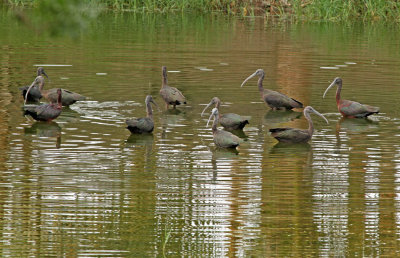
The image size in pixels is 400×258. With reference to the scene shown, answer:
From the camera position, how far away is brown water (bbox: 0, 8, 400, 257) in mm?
9977

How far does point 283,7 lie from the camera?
43.1 m

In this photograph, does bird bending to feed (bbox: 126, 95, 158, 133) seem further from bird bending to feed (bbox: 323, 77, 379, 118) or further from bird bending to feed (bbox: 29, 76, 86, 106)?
bird bending to feed (bbox: 323, 77, 379, 118)

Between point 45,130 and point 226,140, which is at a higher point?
point 226,140

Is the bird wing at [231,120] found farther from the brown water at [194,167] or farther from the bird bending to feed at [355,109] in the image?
the bird bending to feed at [355,109]

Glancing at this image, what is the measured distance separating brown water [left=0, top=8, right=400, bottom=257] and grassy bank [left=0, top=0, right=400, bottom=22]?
11.5 m

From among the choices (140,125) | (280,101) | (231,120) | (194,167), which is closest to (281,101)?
(280,101)

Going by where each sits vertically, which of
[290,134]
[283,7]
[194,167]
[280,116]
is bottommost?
[280,116]

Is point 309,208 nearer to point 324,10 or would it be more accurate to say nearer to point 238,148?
point 238,148

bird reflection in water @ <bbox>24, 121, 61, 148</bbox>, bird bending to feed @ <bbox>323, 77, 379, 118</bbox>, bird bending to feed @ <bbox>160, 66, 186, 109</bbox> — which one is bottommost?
bird reflection in water @ <bbox>24, 121, 61, 148</bbox>

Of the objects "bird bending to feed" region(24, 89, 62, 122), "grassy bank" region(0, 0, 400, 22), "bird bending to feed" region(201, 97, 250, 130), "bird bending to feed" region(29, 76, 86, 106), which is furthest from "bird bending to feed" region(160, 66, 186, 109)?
"grassy bank" region(0, 0, 400, 22)

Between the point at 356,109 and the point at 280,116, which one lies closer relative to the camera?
the point at 356,109

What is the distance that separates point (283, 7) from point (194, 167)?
30.2 metres

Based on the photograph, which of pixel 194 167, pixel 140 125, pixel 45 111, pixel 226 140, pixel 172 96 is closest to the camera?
pixel 194 167

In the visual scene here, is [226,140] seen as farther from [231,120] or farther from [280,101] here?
[280,101]
